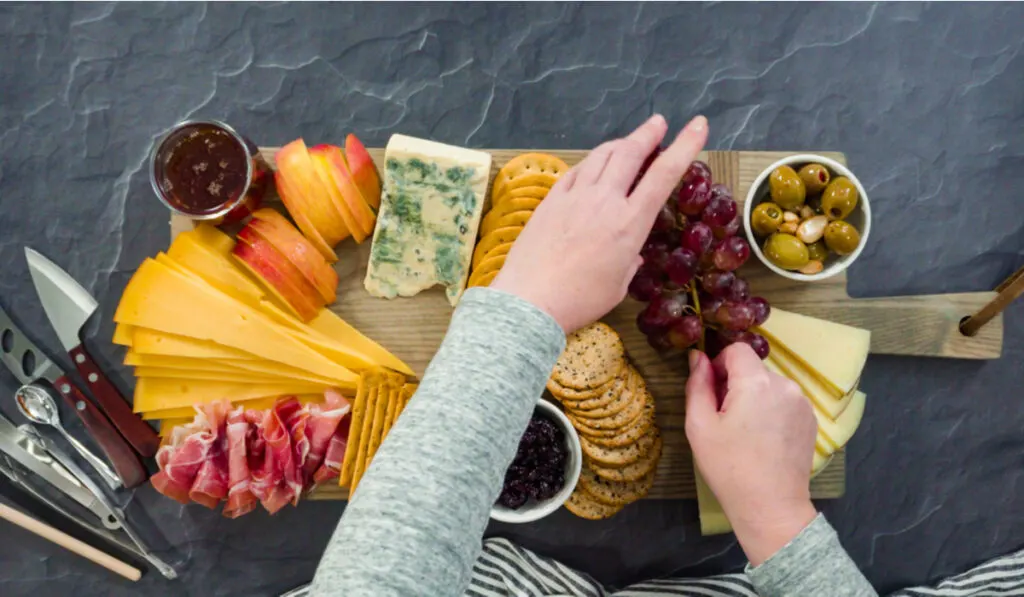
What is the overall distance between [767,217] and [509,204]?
455 millimetres

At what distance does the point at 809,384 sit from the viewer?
135 centimetres

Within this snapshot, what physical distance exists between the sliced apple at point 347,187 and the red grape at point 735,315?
67 cm

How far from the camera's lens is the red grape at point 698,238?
122 cm

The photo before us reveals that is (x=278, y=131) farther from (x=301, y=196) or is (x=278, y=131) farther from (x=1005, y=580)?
(x=1005, y=580)

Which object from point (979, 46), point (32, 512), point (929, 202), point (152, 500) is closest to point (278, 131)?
point (152, 500)

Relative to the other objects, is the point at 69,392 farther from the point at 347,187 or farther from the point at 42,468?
the point at 347,187

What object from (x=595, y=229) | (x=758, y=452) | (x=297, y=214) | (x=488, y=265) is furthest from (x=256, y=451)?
(x=758, y=452)

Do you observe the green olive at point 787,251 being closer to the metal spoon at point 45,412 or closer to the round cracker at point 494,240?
the round cracker at point 494,240

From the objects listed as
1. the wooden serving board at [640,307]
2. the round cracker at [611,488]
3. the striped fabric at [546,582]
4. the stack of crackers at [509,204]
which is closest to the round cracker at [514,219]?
the stack of crackers at [509,204]

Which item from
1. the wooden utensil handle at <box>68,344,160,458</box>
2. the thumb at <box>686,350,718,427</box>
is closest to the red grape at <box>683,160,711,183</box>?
the thumb at <box>686,350,718,427</box>

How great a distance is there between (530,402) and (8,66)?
1491 mm

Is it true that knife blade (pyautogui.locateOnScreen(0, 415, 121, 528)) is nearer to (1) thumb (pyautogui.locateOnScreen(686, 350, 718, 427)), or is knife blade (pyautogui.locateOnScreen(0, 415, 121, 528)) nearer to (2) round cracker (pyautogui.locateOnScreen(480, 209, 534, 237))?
(2) round cracker (pyautogui.locateOnScreen(480, 209, 534, 237))

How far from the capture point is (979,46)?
1.67 metres

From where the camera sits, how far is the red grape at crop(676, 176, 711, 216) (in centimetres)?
123
